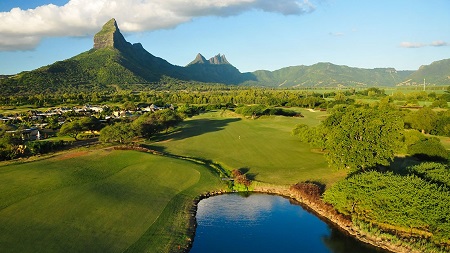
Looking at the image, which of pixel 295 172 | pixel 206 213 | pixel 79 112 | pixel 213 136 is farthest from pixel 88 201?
pixel 79 112

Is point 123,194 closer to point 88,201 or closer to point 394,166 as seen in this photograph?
point 88,201

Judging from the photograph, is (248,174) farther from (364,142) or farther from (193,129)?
(193,129)

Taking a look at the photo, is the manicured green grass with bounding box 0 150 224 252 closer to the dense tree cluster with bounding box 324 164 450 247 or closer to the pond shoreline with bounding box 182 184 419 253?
the pond shoreline with bounding box 182 184 419 253

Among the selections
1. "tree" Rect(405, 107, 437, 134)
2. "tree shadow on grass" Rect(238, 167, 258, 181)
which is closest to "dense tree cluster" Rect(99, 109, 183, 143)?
"tree shadow on grass" Rect(238, 167, 258, 181)

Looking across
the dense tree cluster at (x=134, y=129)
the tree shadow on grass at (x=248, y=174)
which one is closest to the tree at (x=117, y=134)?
the dense tree cluster at (x=134, y=129)

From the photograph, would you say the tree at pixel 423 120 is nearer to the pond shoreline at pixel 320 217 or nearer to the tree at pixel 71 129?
the pond shoreline at pixel 320 217

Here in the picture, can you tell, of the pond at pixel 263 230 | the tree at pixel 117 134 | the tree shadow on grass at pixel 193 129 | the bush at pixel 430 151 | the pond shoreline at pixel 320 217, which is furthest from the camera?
the tree shadow on grass at pixel 193 129
